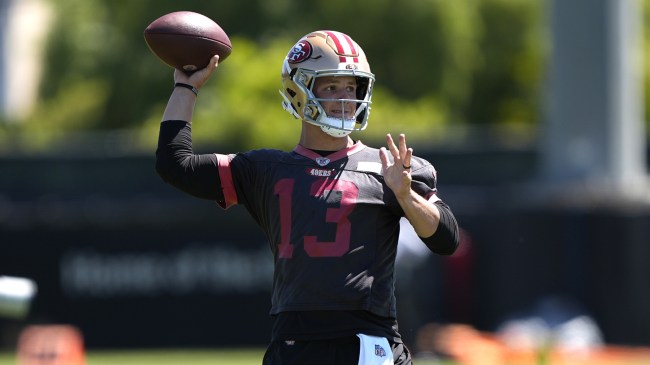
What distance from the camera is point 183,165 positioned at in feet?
16.9

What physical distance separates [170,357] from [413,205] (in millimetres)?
10862

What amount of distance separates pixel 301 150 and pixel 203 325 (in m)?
11.2

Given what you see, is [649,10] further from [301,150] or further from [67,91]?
[301,150]

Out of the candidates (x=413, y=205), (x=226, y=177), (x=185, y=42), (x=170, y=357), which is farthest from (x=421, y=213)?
(x=170, y=357)

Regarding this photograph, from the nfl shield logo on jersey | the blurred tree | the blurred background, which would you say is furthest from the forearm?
the blurred tree

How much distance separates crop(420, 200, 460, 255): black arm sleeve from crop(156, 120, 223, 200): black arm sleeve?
0.77m

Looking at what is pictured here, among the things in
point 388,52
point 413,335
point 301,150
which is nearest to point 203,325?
point 413,335

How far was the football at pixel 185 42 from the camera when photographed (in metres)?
5.33

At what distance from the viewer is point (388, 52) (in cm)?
2898

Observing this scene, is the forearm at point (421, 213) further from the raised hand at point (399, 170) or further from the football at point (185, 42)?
the football at point (185, 42)

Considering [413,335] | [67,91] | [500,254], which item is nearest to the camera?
[413,335]

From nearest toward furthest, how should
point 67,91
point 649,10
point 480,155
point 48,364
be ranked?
1. point 48,364
2. point 480,155
3. point 67,91
4. point 649,10

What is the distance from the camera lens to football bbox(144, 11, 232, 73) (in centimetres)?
533

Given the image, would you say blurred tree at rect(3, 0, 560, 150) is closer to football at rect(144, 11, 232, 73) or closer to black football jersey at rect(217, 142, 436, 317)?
football at rect(144, 11, 232, 73)
